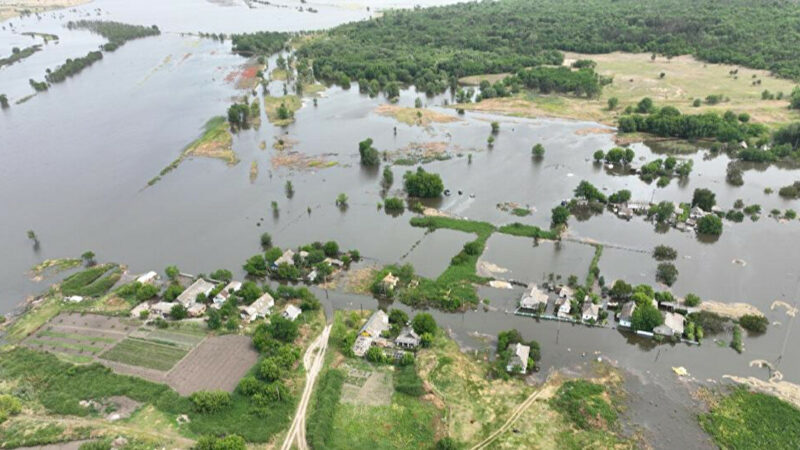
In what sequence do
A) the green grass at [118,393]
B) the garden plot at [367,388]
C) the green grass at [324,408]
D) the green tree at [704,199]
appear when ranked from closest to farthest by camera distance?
the green grass at [324,408] < the green grass at [118,393] < the garden plot at [367,388] < the green tree at [704,199]

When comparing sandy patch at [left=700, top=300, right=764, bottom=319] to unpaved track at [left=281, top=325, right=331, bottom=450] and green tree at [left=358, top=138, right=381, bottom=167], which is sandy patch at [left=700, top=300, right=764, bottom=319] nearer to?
unpaved track at [left=281, top=325, right=331, bottom=450]

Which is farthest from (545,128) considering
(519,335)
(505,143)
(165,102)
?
(165,102)

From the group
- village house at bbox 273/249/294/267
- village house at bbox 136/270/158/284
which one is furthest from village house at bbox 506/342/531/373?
village house at bbox 136/270/158/284

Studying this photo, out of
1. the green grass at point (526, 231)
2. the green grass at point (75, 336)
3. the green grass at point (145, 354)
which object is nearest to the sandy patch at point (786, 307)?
the green grass at point (526, 231)

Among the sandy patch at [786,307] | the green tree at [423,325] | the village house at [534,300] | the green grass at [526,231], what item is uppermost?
the green grass at [526,231]

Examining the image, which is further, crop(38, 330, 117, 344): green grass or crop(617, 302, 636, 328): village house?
crop(617, 302, 636, 328): village house

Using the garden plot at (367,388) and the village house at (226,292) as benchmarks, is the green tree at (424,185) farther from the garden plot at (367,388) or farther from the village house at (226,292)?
the garden plot at (367,388)
